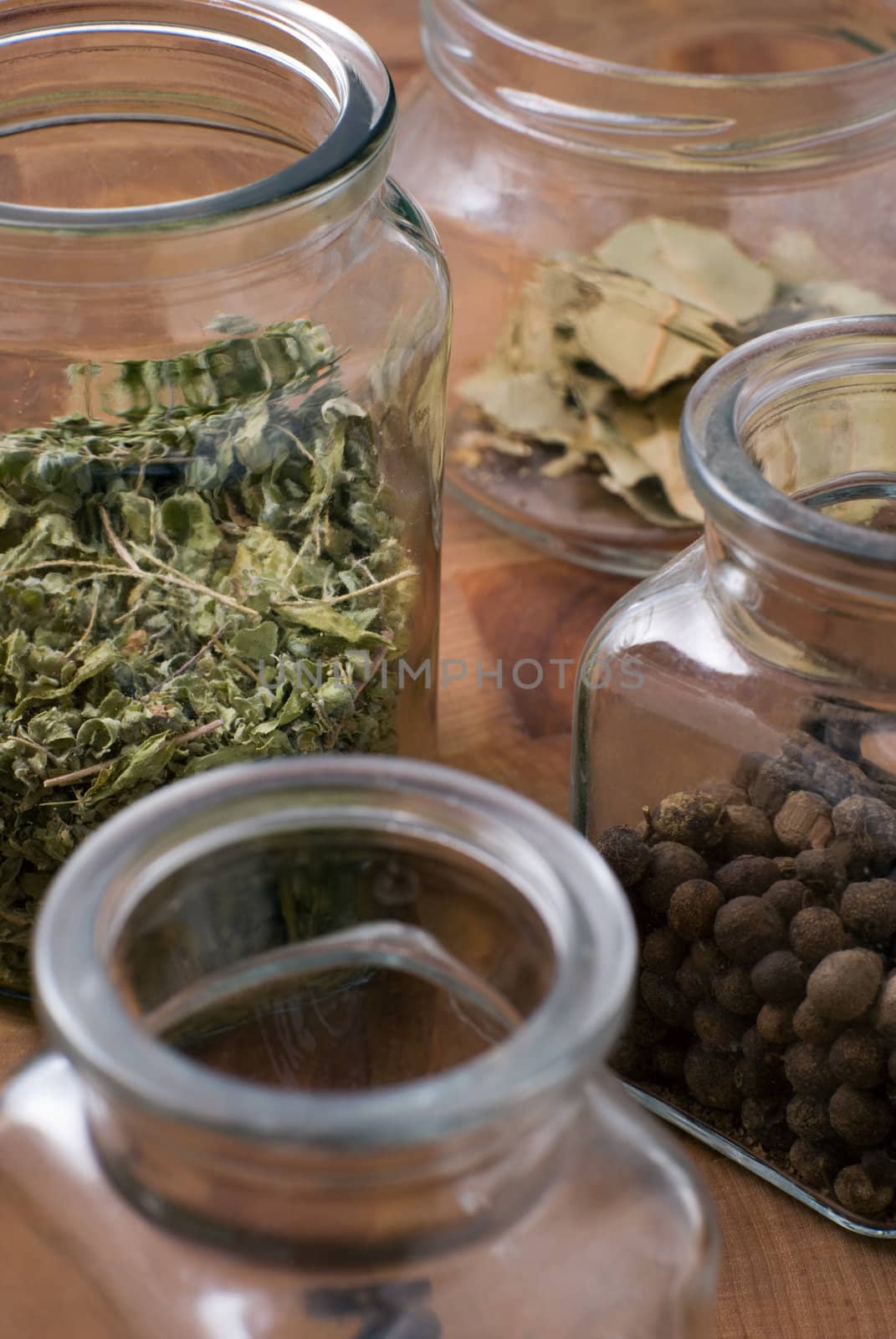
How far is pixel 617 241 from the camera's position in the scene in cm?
106

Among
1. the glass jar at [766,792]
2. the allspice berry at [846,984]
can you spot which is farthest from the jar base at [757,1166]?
the allspice berry at [846,984]

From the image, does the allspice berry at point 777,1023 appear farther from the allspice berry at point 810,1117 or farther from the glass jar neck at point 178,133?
the glass jar neck at point 178,133

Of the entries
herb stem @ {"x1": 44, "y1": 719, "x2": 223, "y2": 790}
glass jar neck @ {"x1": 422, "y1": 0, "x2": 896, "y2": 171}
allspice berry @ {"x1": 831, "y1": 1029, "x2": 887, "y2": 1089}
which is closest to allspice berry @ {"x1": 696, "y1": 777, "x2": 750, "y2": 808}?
allspice berry @ {"x1": 831, "y1": 1029, "x2": 887, "y2": 1089}

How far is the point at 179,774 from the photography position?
699mm

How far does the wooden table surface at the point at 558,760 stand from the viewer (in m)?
0.66

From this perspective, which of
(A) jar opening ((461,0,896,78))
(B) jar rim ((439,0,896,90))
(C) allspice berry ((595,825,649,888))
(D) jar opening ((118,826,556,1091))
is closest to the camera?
(D) jar opening ((118,826,556,1091))

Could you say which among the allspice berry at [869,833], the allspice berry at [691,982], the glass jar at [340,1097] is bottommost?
the allspice berry at [691,982]

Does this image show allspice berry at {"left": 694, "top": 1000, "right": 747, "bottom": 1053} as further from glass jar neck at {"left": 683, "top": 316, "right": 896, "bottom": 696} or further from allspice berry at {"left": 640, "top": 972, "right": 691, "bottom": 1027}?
glass jar neck at {"left": 683, "top": 316, "right": 896, "bottom": 696}

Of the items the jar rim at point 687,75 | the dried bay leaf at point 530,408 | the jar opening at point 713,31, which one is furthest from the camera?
the jar opening at point 713,31

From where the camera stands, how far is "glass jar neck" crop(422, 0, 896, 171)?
3.23 ft

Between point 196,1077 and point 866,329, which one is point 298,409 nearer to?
point 866,329

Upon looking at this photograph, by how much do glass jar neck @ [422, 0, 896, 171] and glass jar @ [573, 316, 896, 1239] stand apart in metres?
0.35

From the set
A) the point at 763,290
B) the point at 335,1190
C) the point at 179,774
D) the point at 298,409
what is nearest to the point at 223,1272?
the point at 335,1190

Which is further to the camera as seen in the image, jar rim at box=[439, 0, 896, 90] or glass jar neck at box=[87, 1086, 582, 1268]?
jar rim at box=[439, 0, 896, 90]
